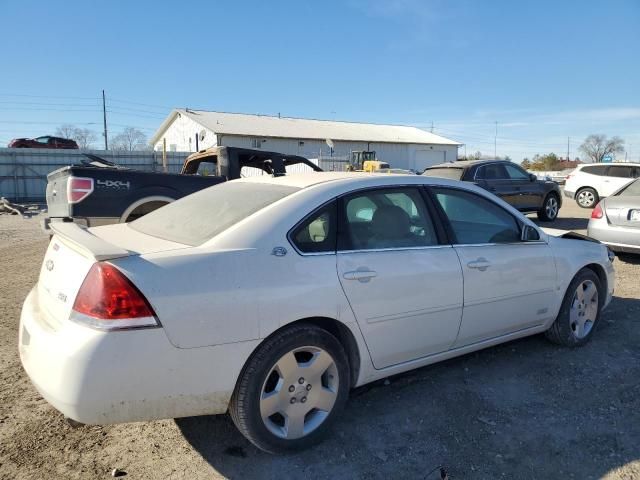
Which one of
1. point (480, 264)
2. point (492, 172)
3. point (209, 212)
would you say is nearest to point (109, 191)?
point (209, 212)

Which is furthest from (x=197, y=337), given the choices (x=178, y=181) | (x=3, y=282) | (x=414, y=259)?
(x=3, y=282)

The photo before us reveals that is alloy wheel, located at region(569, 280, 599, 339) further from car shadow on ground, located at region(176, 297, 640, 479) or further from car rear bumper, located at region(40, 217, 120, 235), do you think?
car rear bumper, located at region(40, 217, 120, 235)

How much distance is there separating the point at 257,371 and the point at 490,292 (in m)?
1.85

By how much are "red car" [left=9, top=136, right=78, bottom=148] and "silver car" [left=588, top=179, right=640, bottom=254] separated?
28.8 m

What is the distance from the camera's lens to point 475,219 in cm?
→ 380

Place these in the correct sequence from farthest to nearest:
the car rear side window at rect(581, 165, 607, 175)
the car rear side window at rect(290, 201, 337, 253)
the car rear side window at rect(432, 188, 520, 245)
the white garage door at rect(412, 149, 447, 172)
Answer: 1. the white garage door at rect(412, 149, 447, 172)
2. the car rear side window at rect(581, 165, 607, 175)
3. the car rear side window at rect(432, 188, 520, 245)
4. the car rear side window at rect(290, 201, 337, 253)

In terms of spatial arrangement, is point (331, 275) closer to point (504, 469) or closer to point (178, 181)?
point (504, 469)

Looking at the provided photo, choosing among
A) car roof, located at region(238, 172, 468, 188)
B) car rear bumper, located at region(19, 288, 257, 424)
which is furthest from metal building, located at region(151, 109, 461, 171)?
car rear bumper, located at region(19, 288, 257, 424)

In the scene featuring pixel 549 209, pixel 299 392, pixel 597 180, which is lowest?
pixel 299 392

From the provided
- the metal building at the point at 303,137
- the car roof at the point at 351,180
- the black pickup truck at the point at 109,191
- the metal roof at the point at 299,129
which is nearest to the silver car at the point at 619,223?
the black pickup truck at the point at 109,191

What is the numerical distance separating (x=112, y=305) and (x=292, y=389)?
1.06 metres

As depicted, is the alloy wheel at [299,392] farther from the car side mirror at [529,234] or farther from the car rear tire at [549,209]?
the car rear tire at [549,209]

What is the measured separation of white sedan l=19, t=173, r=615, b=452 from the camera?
232cm

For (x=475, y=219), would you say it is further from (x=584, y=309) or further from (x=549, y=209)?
(x=549, y=209)
